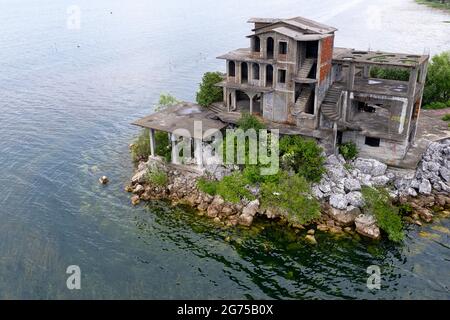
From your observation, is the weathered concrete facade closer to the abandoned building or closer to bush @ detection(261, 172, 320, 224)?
the abandoned building

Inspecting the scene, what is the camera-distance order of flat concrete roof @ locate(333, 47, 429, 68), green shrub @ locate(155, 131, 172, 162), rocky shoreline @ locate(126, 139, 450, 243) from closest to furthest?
rocky shoreline @ locate(126, 139, 450, 243) < flat concrete roof @ locate(333, 47, 429, 68) < green shrub @ locate(155, 131, 172, 162)

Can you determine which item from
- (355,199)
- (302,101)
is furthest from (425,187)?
(302,101)

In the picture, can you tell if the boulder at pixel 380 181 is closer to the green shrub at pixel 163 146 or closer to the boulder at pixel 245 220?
the boulder at pixel 245 220

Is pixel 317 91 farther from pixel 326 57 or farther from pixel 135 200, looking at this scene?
pixel 135 200

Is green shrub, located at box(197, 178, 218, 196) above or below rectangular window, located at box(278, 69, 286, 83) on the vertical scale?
below

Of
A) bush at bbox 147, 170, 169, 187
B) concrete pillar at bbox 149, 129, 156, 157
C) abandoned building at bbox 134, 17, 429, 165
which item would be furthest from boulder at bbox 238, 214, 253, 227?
concrete pillar at bbox 149, 129, 156, 157
